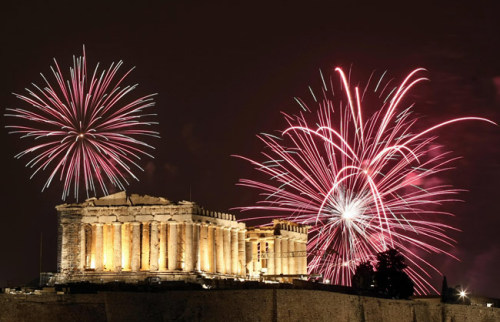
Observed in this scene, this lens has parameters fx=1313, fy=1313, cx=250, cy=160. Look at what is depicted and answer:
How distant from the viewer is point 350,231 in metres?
94.8

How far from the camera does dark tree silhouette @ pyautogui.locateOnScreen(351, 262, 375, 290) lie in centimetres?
11106

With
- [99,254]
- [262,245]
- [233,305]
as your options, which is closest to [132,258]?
[99,254]

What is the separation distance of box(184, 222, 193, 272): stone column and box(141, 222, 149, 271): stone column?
3370 mm

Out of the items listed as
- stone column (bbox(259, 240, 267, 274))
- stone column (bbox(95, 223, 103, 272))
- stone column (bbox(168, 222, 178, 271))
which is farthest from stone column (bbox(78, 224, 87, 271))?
stone column (bbox(259, 240, 267, 274))

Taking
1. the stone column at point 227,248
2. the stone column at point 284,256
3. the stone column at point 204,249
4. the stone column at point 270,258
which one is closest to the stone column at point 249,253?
the stone column at point 270,258

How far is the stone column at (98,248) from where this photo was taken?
10588cm

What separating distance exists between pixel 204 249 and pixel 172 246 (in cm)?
310

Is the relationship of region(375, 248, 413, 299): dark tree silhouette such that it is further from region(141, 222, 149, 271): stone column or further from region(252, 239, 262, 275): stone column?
region(141, 222, 149, 271): stone column

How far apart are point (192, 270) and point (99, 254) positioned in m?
8.01

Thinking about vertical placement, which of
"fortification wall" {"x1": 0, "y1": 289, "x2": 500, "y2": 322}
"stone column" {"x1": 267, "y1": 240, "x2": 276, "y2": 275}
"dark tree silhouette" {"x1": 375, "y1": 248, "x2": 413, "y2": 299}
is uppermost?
"stone column" {"x1": 267, "y1": 240, "x2": 276, "y2": 275}

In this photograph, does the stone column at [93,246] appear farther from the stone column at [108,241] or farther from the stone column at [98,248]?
the stone column at [108,241]

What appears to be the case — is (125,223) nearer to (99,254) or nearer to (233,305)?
(99,254)

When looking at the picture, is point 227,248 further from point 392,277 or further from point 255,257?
point 392,277

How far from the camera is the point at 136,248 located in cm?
10531
